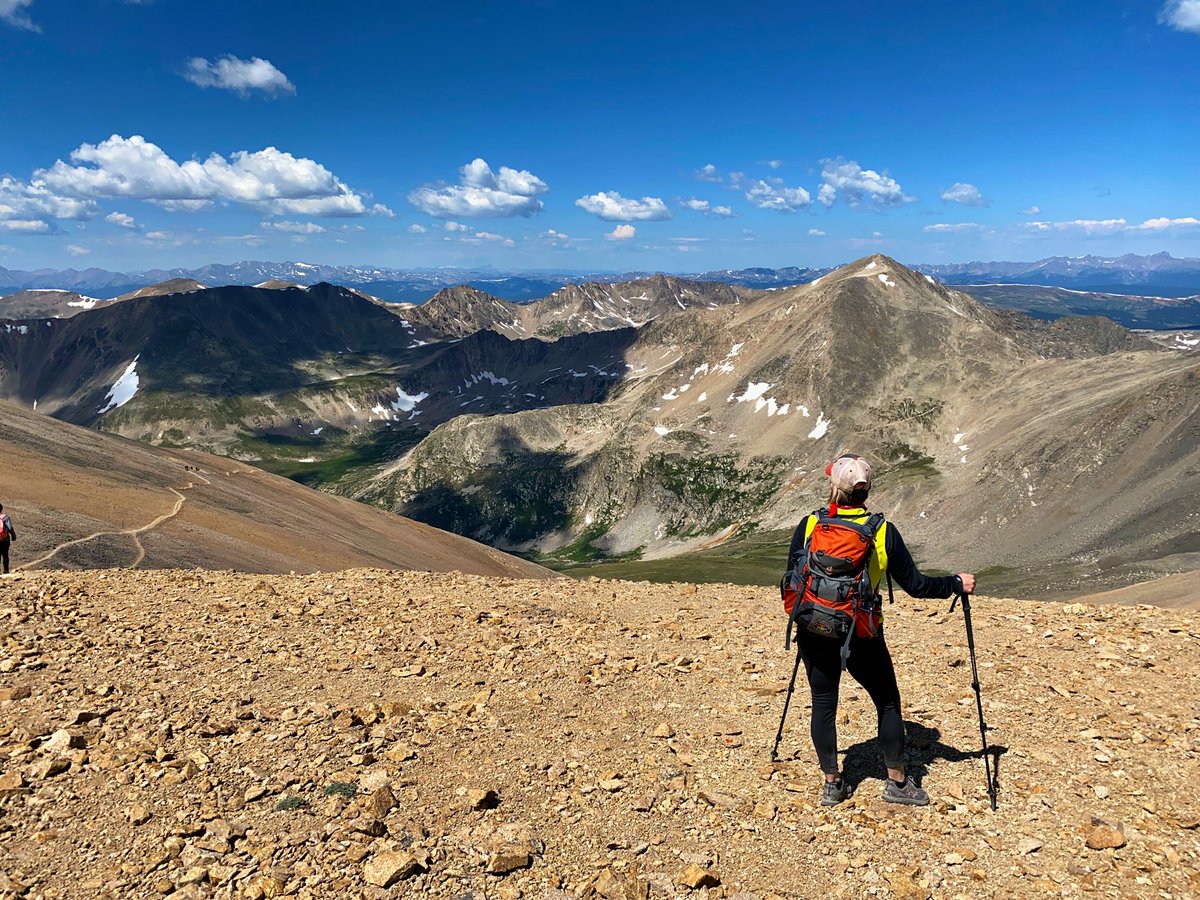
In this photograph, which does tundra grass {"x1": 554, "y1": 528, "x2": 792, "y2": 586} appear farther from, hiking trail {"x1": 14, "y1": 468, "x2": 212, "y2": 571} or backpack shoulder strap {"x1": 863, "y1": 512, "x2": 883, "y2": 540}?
backpack shoulder strap {"x1": 863, "y1": 512, "x2": 883, "y2": 540}

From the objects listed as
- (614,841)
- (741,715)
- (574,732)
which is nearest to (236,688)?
(574,732)

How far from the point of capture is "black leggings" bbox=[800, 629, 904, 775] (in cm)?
953

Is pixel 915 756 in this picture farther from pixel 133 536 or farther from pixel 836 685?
pixel 133 536

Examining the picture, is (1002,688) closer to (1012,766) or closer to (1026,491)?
(1012,766)

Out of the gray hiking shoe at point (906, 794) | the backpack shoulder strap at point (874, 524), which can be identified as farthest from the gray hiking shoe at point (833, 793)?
the backpack shoulder strap at point (874, 524)

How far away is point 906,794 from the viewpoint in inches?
375

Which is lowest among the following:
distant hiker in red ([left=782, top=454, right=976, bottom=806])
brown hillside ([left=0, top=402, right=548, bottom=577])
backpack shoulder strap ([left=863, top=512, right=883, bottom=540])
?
brown hillside ([left=0, top=402, right=548, bottom=577])

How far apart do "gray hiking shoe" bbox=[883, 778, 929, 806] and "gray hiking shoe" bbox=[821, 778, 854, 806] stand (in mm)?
595

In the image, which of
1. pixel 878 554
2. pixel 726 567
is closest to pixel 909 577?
pixel 878 554

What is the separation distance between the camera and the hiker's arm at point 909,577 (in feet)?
30.1

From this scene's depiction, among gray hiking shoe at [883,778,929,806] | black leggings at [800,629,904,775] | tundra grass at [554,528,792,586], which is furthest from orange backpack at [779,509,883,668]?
tundra grass at [554,528,792,586]

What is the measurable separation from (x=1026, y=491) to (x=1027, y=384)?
6964cm

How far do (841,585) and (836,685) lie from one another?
1697 mm

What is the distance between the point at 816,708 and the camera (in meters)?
9.70
